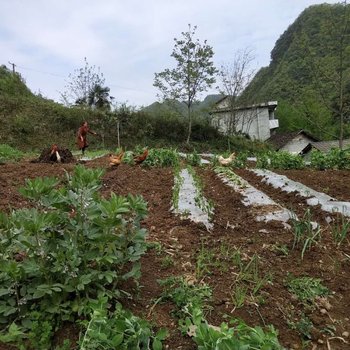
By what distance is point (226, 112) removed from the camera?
2964cm

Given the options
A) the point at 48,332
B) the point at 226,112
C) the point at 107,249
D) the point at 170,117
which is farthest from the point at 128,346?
the point at 226,112

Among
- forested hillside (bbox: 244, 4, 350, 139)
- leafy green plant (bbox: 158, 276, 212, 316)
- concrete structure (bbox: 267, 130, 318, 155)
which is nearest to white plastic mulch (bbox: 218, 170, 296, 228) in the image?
leafy green plant (bbox: 158, 276, 212, 316)

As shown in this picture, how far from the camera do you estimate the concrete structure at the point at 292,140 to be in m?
36.0

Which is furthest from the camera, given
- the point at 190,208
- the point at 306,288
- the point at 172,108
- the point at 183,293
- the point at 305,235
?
the point at 172,108

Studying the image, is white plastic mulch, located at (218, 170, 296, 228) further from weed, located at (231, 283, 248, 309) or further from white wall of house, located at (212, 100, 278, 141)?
white wall of house, located at (212, 100, 278, 141)

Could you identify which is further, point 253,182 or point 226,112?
point 226,112

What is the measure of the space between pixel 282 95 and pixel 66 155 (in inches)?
1547

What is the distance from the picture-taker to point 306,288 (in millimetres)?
2012

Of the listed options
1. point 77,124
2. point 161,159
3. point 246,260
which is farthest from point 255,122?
point 246,260

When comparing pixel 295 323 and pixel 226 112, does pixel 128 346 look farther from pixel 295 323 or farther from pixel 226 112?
pixel 226 112

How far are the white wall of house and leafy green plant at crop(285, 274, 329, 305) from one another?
1076 inches

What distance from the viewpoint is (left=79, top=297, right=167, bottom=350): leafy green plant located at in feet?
4.19

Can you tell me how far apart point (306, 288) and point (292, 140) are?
36522 millimetres

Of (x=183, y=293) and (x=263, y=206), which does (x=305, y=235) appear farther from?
(x=183, y=293)
